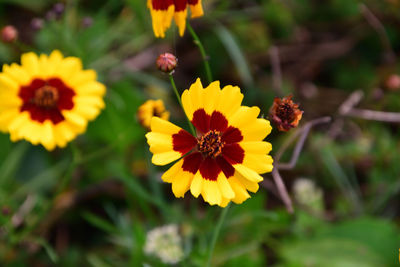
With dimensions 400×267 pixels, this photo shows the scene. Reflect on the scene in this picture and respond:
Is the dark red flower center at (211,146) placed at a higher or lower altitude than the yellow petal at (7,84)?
lower

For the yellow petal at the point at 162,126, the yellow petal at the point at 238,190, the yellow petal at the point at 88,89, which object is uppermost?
the yellow petal at the point at 88,89

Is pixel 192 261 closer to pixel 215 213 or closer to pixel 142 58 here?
pixel 215 213

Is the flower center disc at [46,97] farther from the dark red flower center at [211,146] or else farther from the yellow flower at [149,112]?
the dark red flower center at [211,146]

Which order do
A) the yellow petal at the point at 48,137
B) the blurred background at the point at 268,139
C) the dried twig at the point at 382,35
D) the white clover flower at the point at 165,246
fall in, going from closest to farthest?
1. the yellow petal at the point at 48,137
2. the white clover flower at the point at 165,246
3. the blurred background at the point at 268,139
4. the dried twig at the point at 382,35

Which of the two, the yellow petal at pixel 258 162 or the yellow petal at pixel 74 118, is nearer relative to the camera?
the yellow petal at pixel 258 162

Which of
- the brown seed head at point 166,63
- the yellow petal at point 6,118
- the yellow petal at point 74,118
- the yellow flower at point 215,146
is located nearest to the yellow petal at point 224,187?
the yellow flower at point 215,146

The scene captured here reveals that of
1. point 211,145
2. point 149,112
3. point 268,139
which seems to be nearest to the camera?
point 211,145

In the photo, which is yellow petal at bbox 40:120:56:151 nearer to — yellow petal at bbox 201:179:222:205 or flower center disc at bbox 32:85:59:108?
flower center disc at bbox 32:85:59:108

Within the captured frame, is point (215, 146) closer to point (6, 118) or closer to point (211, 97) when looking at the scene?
point (211, 97)

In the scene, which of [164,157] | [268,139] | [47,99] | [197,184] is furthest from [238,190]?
[268,139]
